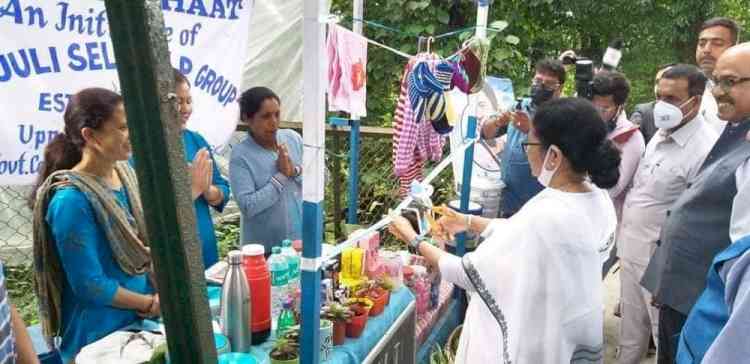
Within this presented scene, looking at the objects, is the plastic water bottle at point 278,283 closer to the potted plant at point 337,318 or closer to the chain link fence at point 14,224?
the potted plant at point 337,318

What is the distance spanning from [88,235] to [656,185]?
2703mm

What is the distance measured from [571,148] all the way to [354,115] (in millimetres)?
1266

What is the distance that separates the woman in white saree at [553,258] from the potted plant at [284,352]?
589 mm

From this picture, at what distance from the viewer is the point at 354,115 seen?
2.79 meters

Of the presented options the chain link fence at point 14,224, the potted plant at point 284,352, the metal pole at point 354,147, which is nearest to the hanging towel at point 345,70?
the metal pole at point 354,147

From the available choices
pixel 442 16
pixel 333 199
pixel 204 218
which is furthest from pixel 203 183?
pixel 442 16

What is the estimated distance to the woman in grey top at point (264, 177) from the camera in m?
2.60

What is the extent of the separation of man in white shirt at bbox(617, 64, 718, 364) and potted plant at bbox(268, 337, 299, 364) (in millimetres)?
2196

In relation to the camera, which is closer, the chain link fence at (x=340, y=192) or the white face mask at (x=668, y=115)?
the white face mask at (x=668, y=115)

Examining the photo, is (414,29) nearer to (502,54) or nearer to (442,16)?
(442,16)

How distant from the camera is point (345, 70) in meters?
2.51

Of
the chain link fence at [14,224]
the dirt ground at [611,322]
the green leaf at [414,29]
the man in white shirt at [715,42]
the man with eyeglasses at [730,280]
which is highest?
the green leaf at [414,29]

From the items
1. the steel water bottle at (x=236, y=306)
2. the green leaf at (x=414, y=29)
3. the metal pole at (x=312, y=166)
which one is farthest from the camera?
the green leaf at (x=414, y=29)

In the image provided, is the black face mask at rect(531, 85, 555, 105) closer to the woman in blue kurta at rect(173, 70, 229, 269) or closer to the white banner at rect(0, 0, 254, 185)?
the woman in blue kurta at rect(173, 70, 229, 269)
